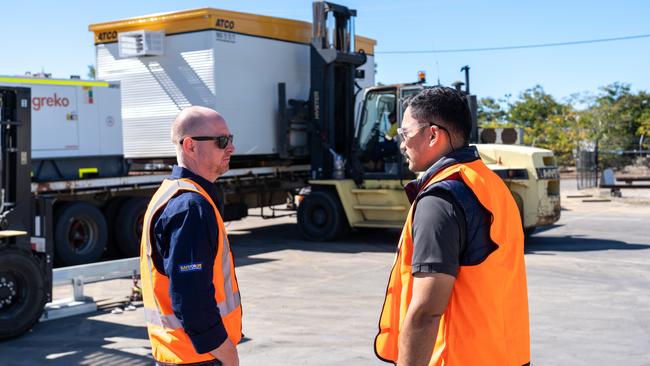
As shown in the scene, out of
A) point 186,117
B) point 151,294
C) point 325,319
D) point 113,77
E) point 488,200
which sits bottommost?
point 325,319

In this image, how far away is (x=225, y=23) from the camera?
47.1 ft

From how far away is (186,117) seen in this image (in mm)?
3422

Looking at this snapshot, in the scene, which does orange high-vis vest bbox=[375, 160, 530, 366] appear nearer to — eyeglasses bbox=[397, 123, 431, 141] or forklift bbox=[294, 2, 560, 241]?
eyeglasses bbox=[397, 123, 431, 141]

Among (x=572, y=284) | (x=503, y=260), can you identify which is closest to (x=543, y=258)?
(x=572, y=284)

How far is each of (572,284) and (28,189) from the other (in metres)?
6.71

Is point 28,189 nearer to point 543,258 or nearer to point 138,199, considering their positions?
point 138,199

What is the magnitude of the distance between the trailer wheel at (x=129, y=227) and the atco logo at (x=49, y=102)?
76.7 inches

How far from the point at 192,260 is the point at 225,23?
38.6 feet

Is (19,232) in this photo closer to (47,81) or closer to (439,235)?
(47,81)

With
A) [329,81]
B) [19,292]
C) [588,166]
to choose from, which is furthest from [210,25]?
[588,166]

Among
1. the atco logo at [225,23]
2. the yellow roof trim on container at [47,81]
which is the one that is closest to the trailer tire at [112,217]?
the yellow roof trim on container at [47,81]

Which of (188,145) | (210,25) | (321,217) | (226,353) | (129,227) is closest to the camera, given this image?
(226,353)

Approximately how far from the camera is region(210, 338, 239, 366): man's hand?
3.14 meters

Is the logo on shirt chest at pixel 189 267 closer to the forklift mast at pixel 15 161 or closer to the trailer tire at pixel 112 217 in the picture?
the forklift mast at pixel 15 161
